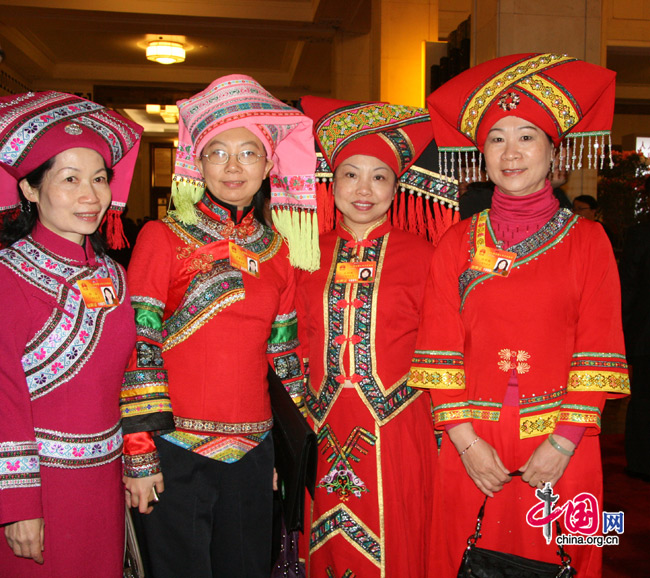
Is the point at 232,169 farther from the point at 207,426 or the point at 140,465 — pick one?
the point at 140,465

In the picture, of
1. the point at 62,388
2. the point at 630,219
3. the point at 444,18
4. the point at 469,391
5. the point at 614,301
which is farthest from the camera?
the point at 444,18

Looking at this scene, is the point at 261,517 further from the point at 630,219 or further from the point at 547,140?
the point at 630,219

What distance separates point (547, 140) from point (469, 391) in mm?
777

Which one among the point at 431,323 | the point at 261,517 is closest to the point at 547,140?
the point at 431,323

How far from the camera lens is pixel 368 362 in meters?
2.23

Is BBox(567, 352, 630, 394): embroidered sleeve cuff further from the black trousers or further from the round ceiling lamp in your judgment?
the round ceiling lamp

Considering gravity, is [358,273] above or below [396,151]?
below

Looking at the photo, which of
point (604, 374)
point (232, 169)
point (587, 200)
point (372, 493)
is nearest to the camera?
point (604, 374)

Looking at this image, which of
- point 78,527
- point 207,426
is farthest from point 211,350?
point 78,527

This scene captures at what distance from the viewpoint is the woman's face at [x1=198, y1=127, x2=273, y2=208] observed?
2.12 meters

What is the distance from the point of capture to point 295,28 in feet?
31.7

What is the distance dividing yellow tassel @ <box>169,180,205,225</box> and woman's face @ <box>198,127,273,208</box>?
50 millimetres

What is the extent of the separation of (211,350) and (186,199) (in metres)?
0.50

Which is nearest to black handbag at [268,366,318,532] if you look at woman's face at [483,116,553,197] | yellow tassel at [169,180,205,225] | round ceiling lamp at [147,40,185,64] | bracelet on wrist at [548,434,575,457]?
yellow tassel at [169,180,205,225]
